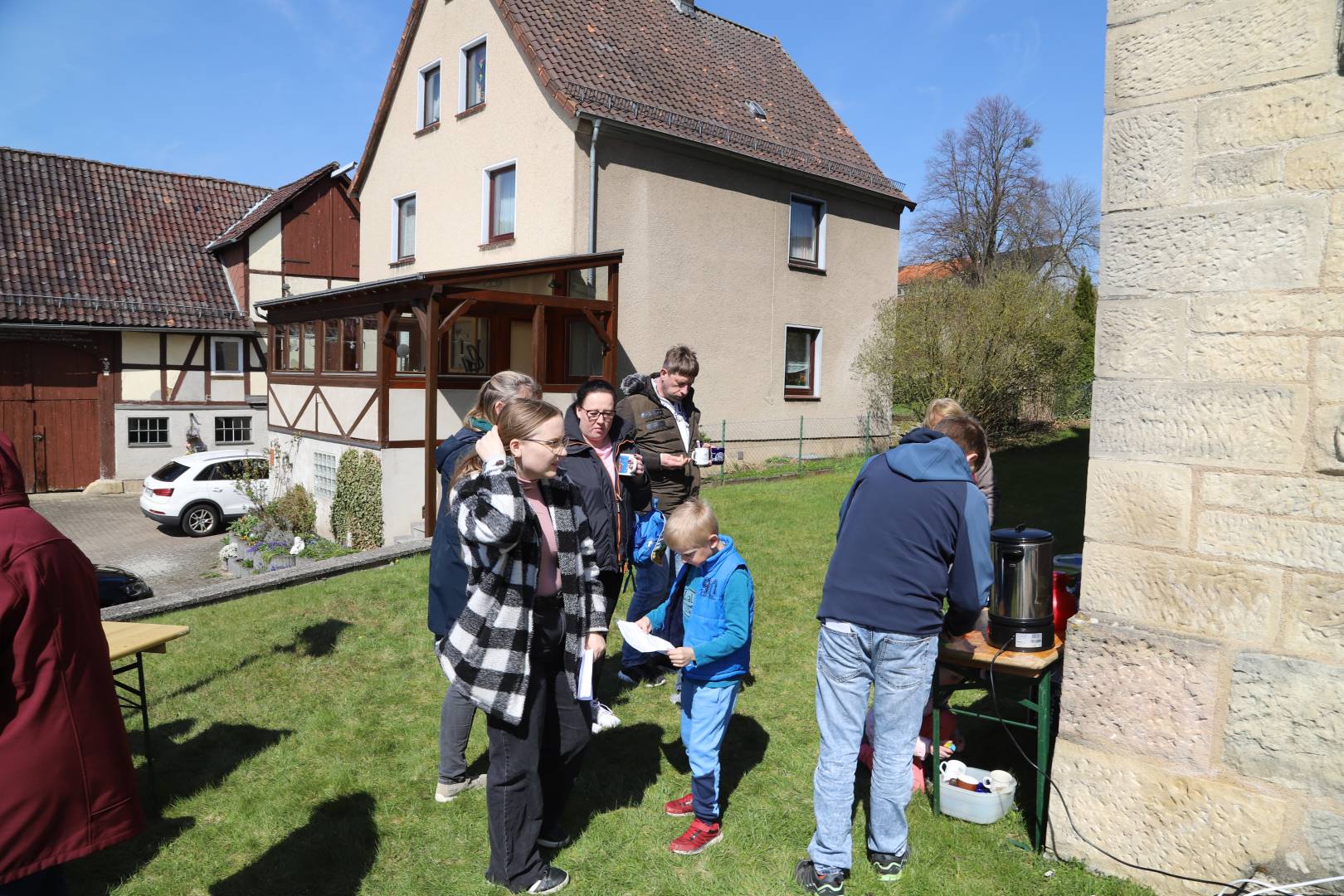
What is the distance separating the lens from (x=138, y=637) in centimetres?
406

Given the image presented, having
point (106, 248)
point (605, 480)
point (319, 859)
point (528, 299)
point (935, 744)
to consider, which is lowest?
point (319, 859)

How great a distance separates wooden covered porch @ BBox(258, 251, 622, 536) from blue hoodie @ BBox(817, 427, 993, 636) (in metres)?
9.21

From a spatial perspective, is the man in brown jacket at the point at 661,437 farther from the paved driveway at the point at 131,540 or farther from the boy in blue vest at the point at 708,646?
the paved driveway at the point at 131,540

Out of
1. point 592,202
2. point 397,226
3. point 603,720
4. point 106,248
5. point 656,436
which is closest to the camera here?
point 603,720

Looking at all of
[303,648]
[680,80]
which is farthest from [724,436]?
[303,648]

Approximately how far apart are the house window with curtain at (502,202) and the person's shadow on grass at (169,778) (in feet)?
38.5

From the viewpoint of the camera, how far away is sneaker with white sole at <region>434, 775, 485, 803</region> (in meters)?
4.06

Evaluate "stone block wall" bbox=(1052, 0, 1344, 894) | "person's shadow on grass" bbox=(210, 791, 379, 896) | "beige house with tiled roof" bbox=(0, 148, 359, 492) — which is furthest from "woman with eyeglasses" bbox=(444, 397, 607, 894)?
"beige house with tiled roof" bbox=(0, 148, 359, 492)

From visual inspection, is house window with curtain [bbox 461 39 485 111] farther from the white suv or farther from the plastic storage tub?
the plastic storage tub

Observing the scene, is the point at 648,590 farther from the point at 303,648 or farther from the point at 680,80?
the point at 680,80

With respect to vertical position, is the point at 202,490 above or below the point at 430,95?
below

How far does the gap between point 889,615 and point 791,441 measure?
1493 cm

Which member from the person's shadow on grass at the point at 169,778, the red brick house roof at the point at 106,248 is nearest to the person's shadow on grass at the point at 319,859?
the person's shadow on grass at the point at 169,778

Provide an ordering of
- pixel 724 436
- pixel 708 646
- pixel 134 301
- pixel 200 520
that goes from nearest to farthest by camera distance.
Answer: pixel 708 646 → pixel 200 520 → pixel 724 436 → pixel 134 301
